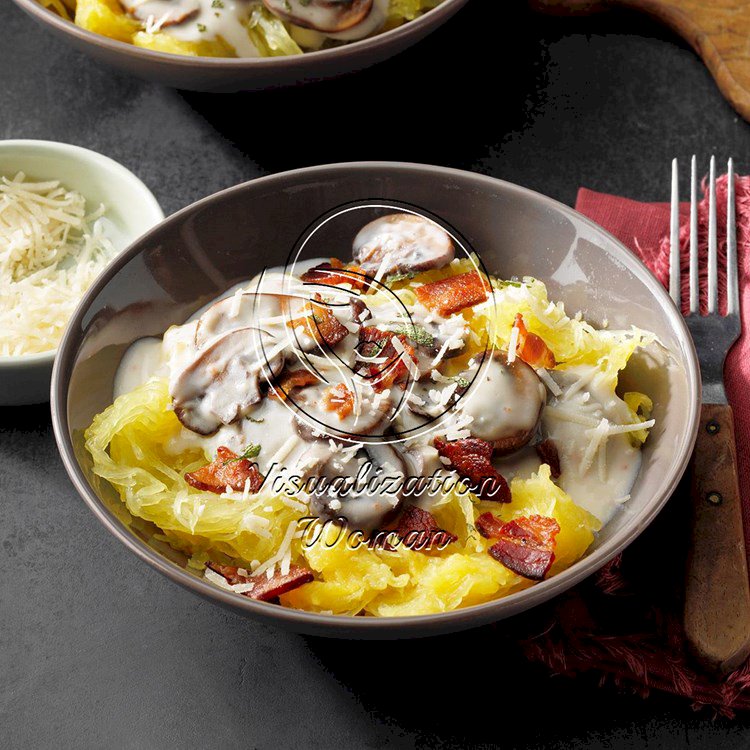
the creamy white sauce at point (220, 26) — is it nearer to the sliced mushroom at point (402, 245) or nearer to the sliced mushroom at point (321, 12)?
the sliced mushroom at point (321, 12)

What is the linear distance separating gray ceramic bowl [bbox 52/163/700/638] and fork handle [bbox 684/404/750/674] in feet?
0.71

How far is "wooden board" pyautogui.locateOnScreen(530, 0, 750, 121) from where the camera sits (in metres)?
3.99

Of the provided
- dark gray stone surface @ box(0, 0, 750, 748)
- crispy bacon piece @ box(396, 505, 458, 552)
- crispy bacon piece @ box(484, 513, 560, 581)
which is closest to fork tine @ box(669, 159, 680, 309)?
dark gray stone surface @ box(0, 0, 750, 748)

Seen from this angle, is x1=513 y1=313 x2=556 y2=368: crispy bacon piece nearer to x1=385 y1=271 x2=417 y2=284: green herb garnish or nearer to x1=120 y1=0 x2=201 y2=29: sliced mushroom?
x1=385 y1=271 x2=417 y2=284: green herb garnish

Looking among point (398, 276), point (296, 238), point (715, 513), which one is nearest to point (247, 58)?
point (296, 238)

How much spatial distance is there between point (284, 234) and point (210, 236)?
0.74ft

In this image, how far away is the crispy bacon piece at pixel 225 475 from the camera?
97.2 inches

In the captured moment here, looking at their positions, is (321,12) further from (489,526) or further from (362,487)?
(489,526)

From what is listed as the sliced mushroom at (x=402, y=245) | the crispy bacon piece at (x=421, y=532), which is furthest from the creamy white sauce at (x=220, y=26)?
the crispy bacon piece at (x=421, y=532)

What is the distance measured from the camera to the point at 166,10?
354cm

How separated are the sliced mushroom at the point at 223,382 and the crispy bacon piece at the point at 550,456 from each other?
0.69m

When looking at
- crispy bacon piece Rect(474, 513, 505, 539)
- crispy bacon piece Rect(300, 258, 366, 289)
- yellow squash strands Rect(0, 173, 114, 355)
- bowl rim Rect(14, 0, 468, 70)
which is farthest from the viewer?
bowl rim Rect(14, 0, 468, 70)

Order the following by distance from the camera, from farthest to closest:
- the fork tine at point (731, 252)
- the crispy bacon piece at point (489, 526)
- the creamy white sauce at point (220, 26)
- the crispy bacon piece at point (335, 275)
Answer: the creamy white sauce at point (220, 26) < the fork tine at point (731, 252) < the crispy bacon piece at point (335, 275) < the crispy bacon piece at point (489, 526)

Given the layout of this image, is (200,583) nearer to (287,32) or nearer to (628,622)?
(628,622)
